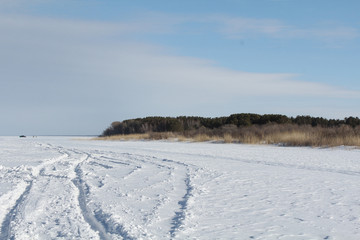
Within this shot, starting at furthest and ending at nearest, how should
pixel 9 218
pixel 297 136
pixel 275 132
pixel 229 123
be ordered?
pixel 229 123 < pixel 275 132 < pixel 297 136 < pixel 9 218

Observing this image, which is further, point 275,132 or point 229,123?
point 229,123

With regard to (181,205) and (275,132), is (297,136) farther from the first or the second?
(181,205)

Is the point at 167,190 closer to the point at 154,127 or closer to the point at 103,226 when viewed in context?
the point at 103,226

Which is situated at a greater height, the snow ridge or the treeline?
the treeline

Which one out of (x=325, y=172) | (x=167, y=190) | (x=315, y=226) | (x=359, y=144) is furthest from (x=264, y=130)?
(x=315, y=226)

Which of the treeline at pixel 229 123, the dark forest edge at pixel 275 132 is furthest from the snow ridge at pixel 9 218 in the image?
the treeline at pixel 229 123

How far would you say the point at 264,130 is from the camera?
20031mm

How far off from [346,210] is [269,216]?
0.84m

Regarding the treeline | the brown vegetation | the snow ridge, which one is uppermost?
the treeline

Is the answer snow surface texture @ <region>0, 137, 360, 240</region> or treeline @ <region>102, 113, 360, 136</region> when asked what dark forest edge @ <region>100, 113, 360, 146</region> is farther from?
snow surface texture @ <region>0, 137, 360, 240</region>

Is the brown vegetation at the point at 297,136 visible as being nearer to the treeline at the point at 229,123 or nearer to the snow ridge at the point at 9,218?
the treeline at the point at 229,123

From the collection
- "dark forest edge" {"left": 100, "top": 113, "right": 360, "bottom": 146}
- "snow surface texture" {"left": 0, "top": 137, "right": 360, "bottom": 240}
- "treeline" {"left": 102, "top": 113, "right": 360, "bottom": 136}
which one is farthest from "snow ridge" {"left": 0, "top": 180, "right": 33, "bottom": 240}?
"treeline" {"left": 102, "top": 113, "right": 360, "bottom": 136}

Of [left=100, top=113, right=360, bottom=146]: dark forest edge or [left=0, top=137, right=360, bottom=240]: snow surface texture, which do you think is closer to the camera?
[left=0, top=137, right=360, bottom=240]: snow surface texture

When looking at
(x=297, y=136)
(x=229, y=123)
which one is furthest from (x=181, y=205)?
(x=229, y=123)
